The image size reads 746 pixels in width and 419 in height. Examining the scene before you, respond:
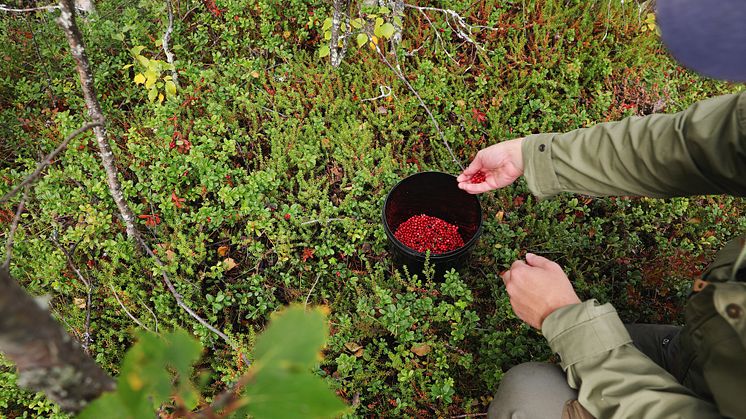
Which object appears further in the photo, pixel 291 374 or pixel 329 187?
pixel 329 187

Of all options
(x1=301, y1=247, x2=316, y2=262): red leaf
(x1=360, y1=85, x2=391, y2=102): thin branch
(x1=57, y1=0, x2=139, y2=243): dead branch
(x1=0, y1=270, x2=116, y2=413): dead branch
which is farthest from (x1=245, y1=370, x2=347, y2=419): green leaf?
(x1=360, y1=85, x2=391, y2=102): thin branch

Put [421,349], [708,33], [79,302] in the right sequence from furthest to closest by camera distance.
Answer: [79,302], [421,349], [708,33]

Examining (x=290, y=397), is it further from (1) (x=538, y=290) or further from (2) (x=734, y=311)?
(1) (x=538, y=290)

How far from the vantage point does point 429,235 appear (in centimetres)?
305

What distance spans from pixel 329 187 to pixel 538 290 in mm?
1846

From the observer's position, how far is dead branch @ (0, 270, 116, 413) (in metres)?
0.78

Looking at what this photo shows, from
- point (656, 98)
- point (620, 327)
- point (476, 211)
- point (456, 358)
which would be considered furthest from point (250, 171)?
point (656, 98)

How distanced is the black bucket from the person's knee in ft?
2.58

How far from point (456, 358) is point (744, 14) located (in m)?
2.12

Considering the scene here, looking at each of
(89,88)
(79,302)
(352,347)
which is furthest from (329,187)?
(79,302)

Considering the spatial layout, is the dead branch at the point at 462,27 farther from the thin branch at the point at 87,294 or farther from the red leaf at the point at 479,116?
the thin branch at the point at 87,294

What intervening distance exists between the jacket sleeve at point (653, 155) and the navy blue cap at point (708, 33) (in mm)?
357

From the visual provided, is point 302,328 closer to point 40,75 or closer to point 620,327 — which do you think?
point 620,327

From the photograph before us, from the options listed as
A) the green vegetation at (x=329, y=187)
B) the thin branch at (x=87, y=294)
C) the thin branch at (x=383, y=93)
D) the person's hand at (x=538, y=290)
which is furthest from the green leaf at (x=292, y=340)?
the thin branch at (x=383, y=93)
